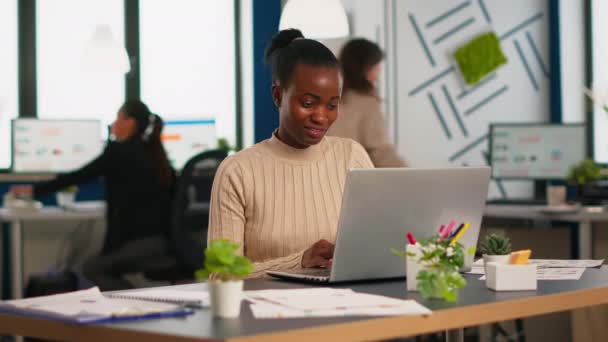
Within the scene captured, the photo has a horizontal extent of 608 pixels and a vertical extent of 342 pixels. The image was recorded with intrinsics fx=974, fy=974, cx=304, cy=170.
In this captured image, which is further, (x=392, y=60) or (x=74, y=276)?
(x=392, y=60)

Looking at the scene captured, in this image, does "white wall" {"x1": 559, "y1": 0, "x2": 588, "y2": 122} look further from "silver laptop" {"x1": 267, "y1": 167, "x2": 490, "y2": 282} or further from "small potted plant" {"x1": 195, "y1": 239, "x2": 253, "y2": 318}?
"small potted plant" {"x1": 195, "y1": 239, "x2": 253, "y2": 318}

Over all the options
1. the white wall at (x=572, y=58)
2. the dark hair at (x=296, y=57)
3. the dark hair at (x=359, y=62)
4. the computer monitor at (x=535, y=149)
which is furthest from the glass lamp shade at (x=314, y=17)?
the white wall at (x=572, y=58)

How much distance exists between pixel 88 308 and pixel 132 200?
10.0ft

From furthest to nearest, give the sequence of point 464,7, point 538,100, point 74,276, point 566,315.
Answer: point 538,100 → point 464,7 → point 74,276 → point 566,315

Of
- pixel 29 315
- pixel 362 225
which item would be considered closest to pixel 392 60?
pixel 362 225

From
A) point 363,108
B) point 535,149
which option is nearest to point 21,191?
point 363,108

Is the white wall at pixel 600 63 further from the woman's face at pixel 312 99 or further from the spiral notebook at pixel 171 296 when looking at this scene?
the spiral notebook at pixel 171 296

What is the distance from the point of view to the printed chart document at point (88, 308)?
141 cm

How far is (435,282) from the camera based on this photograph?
1.59 meters

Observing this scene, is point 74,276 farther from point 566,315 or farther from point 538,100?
point 538,100

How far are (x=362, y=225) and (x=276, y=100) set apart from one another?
59cm

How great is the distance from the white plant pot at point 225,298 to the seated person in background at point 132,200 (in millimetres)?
3137

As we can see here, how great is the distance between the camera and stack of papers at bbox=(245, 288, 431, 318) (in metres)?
1.41

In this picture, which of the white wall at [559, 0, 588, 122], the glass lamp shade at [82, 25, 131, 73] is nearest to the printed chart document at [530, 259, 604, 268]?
the glass lamp shade at [82, 25, 131, 73]
